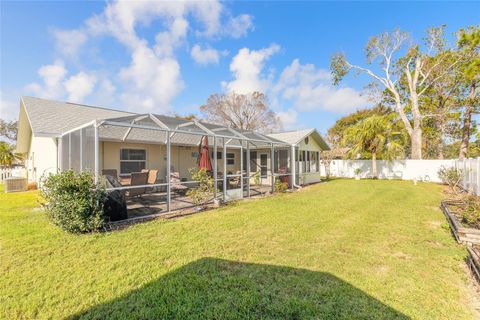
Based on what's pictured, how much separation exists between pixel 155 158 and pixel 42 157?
18.1ft

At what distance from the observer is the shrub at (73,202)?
15.8 ft

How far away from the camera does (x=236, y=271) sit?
3.42 m

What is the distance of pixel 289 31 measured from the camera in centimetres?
1527

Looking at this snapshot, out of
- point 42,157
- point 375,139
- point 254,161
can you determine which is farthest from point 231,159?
point 375,139

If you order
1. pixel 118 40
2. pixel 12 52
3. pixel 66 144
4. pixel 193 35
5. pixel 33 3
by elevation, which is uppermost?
pixel 193 35

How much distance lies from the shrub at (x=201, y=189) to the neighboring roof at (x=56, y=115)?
587 cm

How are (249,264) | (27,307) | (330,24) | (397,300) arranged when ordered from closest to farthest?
(27,307)
(397,300)
(249,264)
(330,24)

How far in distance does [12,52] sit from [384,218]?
15064 mm

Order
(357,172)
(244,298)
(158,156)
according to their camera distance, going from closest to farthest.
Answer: (244,298)
(158,156)
(357,172)

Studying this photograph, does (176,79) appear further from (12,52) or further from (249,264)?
(249,264)

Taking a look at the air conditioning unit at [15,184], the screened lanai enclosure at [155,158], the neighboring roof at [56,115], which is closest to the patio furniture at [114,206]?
the screened lanai enclosure at [155,158]

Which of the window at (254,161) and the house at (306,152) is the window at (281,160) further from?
the window at (254,161)

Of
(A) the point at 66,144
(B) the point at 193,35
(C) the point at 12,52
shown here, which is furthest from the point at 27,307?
(B) the point at 193,35

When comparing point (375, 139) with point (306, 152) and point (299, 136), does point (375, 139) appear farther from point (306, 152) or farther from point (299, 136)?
point (299, 136)
